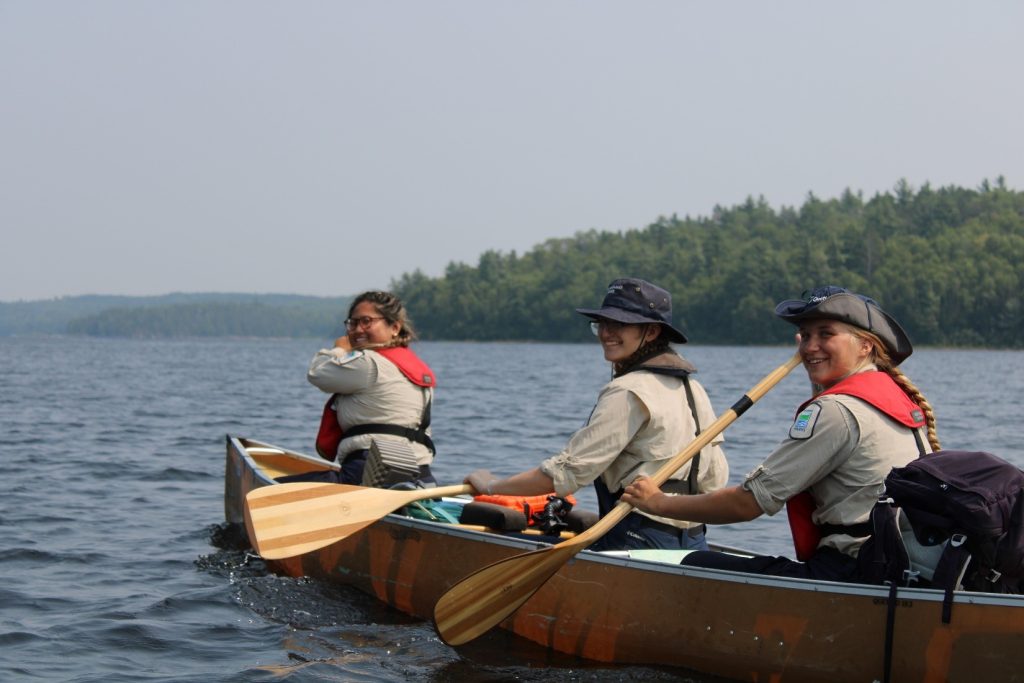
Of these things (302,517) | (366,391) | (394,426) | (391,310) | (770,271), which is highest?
(770,271)

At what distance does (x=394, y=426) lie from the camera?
24.2ft

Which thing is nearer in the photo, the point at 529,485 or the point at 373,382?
the point at 529,485

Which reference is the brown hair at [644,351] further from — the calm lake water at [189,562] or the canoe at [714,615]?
the calm lake water at [189,562]

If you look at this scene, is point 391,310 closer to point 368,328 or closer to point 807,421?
point 368,328

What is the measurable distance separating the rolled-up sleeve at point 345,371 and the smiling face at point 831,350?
324 centimetres

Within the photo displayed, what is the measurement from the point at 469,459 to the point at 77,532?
671cm

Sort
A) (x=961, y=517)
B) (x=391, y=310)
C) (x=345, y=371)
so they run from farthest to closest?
1. (x=391, y=310)
2. (x=345, y=371)
3. (x=961, y=517)

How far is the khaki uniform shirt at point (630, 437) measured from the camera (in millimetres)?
5406

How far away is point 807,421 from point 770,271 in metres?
96.6

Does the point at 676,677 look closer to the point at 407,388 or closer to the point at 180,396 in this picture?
the point at 407,388

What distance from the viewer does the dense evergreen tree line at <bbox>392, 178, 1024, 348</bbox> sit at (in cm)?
8375

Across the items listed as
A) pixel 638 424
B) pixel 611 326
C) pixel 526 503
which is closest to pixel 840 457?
pixel 638 424

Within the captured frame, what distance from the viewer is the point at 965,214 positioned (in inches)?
4284

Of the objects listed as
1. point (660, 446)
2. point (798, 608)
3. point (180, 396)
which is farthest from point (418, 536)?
point (180, 396)
